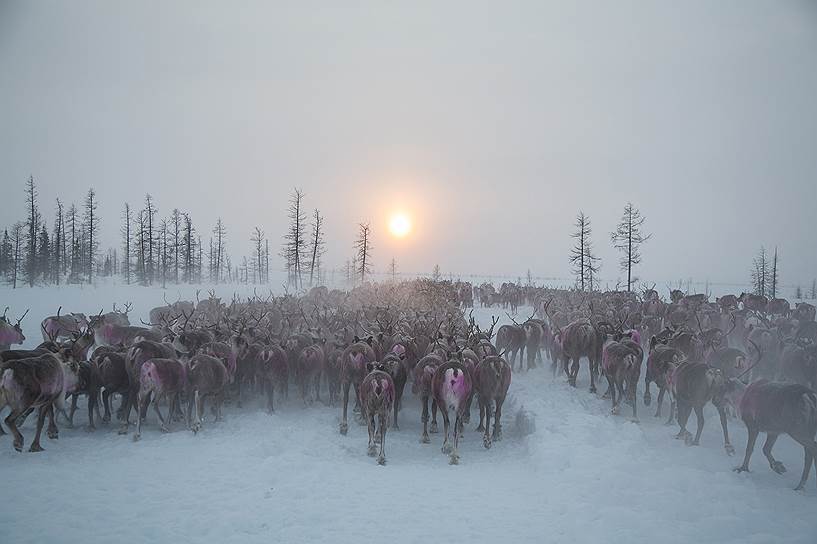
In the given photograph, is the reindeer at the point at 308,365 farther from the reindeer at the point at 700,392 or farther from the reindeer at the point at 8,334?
the reindeer at the point at 8,334

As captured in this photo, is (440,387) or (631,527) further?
(440,387)

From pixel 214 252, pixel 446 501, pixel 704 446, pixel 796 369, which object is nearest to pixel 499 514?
pixel 446 501

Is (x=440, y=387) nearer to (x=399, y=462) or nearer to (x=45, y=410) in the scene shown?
(x=399, y=462)

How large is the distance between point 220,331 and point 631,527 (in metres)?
12.1

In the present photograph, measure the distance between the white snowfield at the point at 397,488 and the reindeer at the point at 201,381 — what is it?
0.48 m

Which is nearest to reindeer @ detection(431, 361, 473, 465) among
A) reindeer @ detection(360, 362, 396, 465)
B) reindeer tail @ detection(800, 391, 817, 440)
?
reindeer @ detection(360, 362, 396, 465)

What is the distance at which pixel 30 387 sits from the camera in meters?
8.44

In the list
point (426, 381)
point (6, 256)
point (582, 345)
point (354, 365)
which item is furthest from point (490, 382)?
point (6, 256)

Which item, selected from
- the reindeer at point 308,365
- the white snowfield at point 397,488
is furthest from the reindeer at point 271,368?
the white snowfield at point 397,488

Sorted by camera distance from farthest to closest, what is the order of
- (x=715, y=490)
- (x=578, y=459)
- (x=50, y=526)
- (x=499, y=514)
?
(x=578, y=459) < (x=715, y=490) < (x=499, y=514) < (x=50, y=526)

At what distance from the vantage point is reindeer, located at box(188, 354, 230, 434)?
1060 centimetres

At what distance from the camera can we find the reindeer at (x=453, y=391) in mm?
9484

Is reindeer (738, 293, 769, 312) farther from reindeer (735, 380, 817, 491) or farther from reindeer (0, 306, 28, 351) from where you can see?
reindeer (0, 306, 28, 351)

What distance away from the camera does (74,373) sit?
32.4 ft
